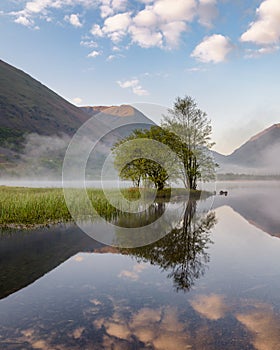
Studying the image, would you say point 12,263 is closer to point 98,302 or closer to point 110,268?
point 110,268

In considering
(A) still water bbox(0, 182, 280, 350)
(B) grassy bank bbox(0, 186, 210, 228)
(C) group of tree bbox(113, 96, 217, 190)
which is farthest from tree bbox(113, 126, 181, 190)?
(A) still water bbox(0, 182, 280, 350)

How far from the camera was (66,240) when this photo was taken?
19562mm

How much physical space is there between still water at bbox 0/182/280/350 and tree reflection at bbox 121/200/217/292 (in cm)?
5

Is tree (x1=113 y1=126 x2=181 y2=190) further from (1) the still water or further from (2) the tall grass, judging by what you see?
(1) the still water

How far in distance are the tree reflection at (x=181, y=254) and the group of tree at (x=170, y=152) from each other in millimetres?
26579

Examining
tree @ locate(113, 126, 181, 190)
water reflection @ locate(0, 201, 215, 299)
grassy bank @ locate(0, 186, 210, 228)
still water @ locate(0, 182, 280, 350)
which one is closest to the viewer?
still water @ locate(0, 182, 280, 350)

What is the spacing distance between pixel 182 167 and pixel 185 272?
45.4 m

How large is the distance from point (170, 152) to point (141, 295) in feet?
141

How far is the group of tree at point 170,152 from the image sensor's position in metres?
49.3

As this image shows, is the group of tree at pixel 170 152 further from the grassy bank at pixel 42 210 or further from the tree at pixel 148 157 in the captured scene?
the grassy bank at pixel 42 210

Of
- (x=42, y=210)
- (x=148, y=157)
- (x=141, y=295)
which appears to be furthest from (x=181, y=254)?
(x=148, y=157)

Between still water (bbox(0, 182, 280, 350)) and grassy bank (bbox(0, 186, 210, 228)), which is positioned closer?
still water (bbox(0, 182, 280, 350))

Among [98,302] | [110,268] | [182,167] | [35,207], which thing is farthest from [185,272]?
[182,167]

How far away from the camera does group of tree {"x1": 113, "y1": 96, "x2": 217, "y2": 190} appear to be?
162 feet
